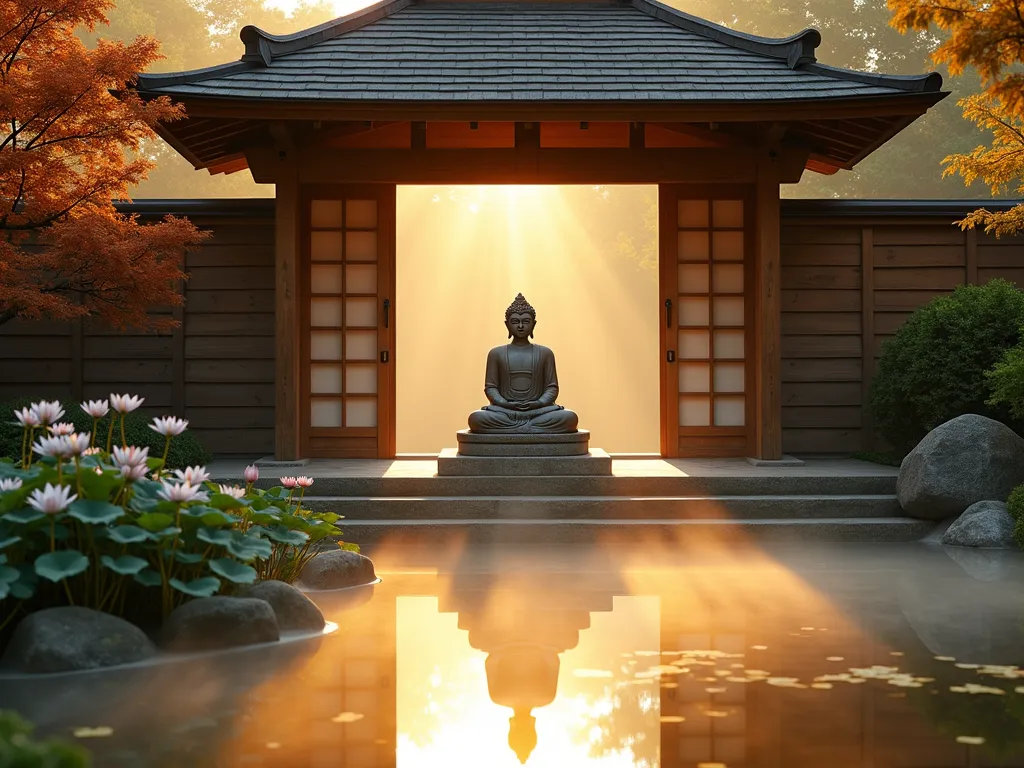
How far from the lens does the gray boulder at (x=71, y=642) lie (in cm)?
406

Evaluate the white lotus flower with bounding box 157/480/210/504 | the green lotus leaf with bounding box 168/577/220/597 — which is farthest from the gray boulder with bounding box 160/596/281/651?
the white lotus flower with bounding box 157/480/210/504

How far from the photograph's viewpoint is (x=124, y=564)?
14.0ft

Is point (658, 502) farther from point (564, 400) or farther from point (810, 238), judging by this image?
point (564, 400)

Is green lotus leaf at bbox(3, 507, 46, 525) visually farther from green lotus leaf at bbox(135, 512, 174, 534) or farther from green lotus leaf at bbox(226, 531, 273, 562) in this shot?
green lotus leaf at bbox(226, 531, 273, 562)

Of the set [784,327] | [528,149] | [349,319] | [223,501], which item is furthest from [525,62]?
[223,501]

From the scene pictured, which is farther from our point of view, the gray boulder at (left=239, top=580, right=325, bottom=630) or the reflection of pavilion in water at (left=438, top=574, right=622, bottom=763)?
the gray boulder at (left=239, top=580, right=325, bottom=630)

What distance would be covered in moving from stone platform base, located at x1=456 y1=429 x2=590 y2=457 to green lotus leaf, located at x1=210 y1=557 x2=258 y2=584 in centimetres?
433

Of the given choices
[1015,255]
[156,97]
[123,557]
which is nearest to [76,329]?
[156,97]

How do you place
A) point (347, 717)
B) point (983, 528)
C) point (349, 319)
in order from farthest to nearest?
point (349, 319), point (983, 528), point (347, 717)

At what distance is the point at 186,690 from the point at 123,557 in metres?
0.73

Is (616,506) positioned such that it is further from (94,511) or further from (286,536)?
(94,511)

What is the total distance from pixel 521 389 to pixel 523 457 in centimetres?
102

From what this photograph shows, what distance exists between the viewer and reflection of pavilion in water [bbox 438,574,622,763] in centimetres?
369

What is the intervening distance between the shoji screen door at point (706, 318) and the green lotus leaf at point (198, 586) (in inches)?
260
